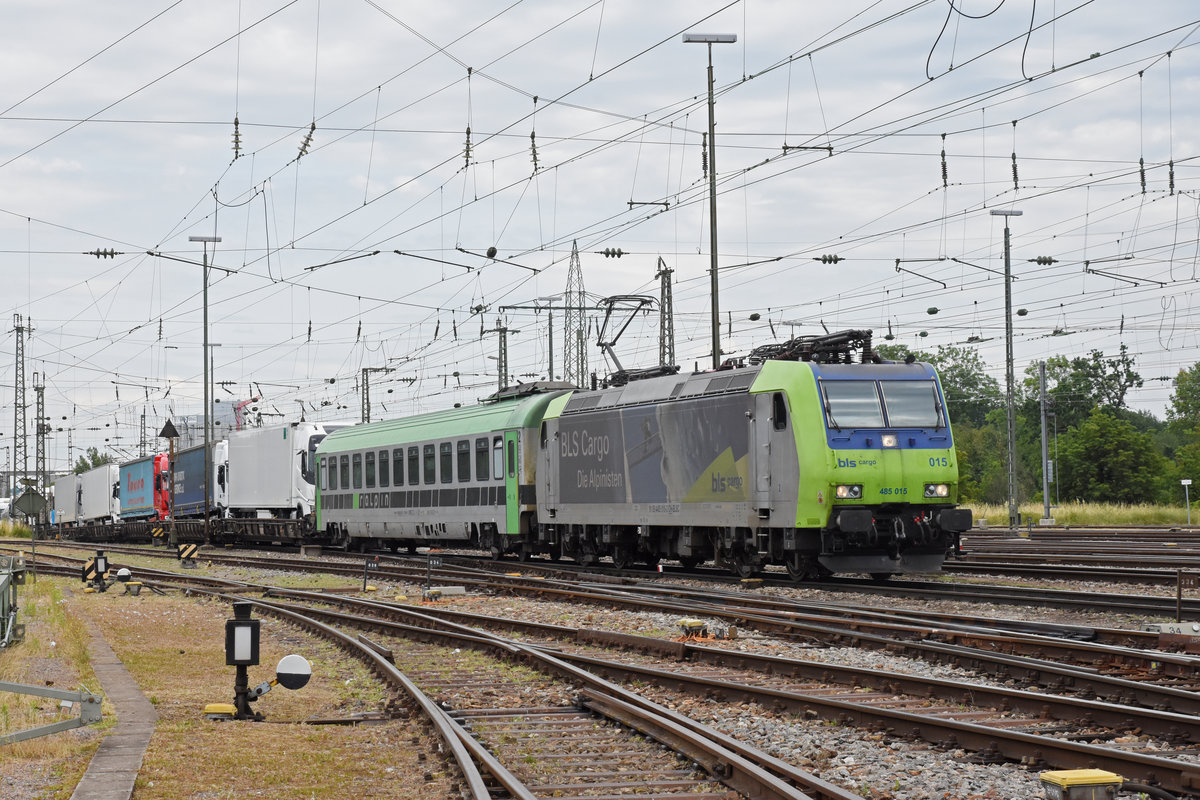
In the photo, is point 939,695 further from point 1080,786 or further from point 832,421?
point 832,421

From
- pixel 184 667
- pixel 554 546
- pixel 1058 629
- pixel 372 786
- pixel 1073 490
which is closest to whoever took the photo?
pixel 372 786

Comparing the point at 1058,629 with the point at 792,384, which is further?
the point at 792,384

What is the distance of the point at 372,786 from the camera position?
8109 mm

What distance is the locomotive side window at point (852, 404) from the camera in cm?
1984

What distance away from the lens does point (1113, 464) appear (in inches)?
2731

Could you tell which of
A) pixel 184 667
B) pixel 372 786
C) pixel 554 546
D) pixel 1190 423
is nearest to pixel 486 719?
pixel 372 786

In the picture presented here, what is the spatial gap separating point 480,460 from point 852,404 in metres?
12.6

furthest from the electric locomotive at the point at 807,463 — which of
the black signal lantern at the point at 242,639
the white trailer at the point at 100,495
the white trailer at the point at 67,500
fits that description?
the white trailer at the point at 67,500

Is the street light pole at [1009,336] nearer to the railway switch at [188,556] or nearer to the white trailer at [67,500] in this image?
the railway switch at [188,556]

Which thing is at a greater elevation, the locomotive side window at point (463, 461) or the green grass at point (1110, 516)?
the locomotive side window at point (463, 461)

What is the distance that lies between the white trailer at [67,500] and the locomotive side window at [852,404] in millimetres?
66415

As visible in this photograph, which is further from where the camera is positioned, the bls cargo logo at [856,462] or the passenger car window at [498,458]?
the passenger car window at [498,458]

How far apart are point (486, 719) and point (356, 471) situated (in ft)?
92.2

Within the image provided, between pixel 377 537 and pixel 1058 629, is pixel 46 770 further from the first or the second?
pixel 377 537
